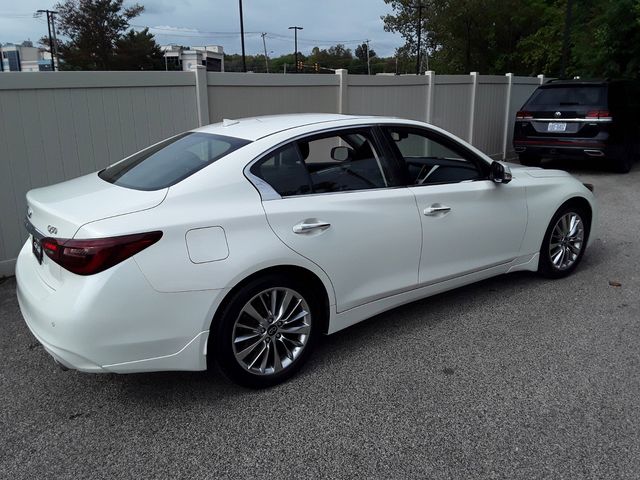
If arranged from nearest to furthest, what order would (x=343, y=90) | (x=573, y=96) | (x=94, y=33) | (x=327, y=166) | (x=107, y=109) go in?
(x=327, y=166), (x=107, y=109), (x=343, y=90), (x=573, y=96), (x=94, y=33)

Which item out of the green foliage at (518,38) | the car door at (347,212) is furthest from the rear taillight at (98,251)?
the green foliage at (518,38)

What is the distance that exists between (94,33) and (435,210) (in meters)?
58.4

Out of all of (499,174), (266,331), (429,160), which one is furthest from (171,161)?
(499,174)

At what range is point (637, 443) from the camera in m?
2.83

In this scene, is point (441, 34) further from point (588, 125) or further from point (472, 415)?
point (472, 415)

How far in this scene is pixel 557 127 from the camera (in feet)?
34.6

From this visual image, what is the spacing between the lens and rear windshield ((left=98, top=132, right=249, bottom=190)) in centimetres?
331

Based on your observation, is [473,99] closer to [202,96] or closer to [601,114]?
[601,114]

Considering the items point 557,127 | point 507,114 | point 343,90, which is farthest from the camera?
point 507,114

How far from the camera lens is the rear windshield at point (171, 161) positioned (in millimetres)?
3311

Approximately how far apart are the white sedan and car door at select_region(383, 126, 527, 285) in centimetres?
1

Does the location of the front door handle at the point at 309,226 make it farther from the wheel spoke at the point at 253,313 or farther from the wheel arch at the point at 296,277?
the wheel spoke at the point at 253,313

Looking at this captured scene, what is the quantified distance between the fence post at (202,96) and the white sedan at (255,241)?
2.89m

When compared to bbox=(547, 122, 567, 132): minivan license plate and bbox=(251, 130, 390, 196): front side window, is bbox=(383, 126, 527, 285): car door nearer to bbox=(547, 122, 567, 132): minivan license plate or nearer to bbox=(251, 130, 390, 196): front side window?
bbox=(251, 130, 390, 196): front side window
